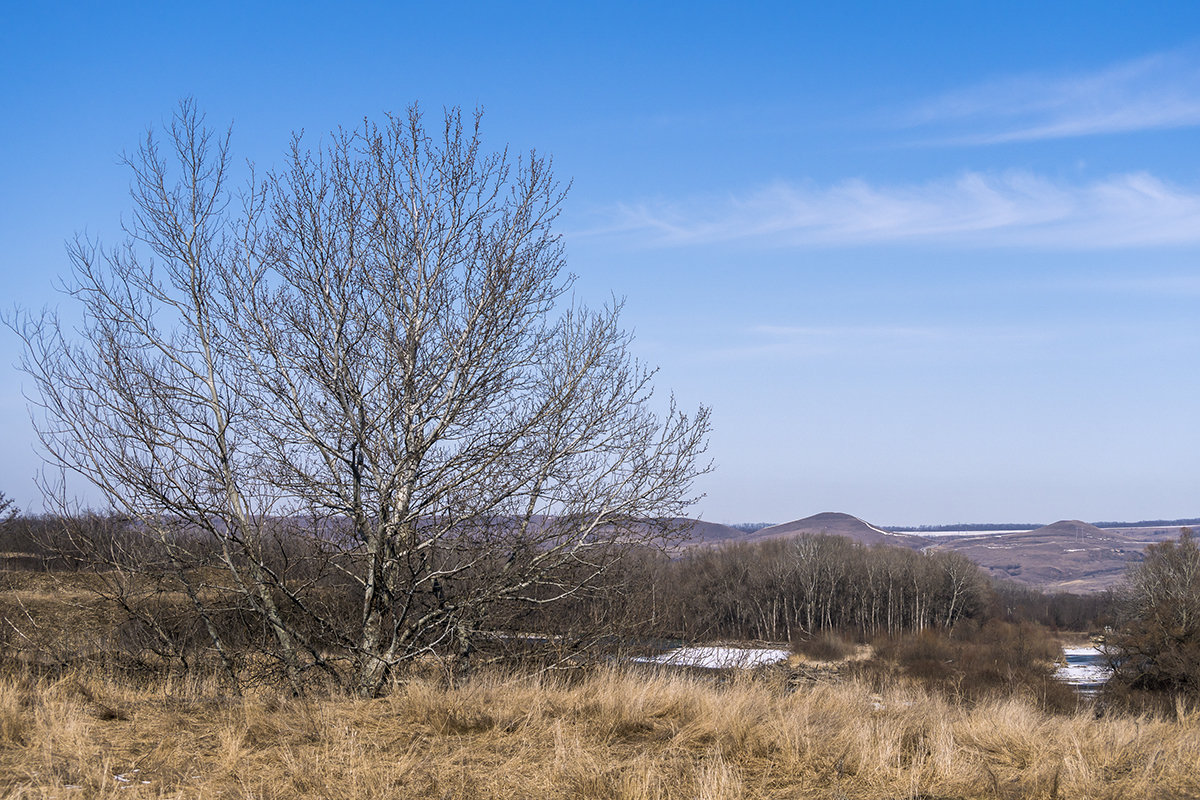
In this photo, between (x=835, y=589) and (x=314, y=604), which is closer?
(x=314, y=604)

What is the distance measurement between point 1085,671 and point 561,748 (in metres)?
67.1

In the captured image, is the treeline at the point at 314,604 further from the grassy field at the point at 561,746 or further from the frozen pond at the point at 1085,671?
the frozen pond at the point at 1085,671

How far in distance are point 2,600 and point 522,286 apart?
19.7 m

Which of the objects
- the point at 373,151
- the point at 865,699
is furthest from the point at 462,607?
the point at 373,151

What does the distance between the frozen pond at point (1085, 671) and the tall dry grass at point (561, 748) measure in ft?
111

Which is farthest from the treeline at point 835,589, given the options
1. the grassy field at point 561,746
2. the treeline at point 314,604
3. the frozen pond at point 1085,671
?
the grassy field at point 561,746

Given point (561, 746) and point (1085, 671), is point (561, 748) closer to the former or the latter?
point (561, 746)

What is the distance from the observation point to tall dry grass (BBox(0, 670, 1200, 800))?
15.5 feet

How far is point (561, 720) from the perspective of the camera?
19.8 ft

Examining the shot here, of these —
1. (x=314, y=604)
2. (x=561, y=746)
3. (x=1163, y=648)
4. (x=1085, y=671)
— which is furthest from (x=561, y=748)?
(x=1085, y=671)

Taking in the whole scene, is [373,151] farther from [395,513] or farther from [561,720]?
[561,720]

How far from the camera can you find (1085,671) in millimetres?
60031

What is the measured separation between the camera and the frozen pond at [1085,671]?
45000 millimetres

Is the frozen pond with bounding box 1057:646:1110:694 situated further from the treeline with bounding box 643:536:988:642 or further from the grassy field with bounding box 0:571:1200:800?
the grassy field with bounding box 0:571:1200:800
